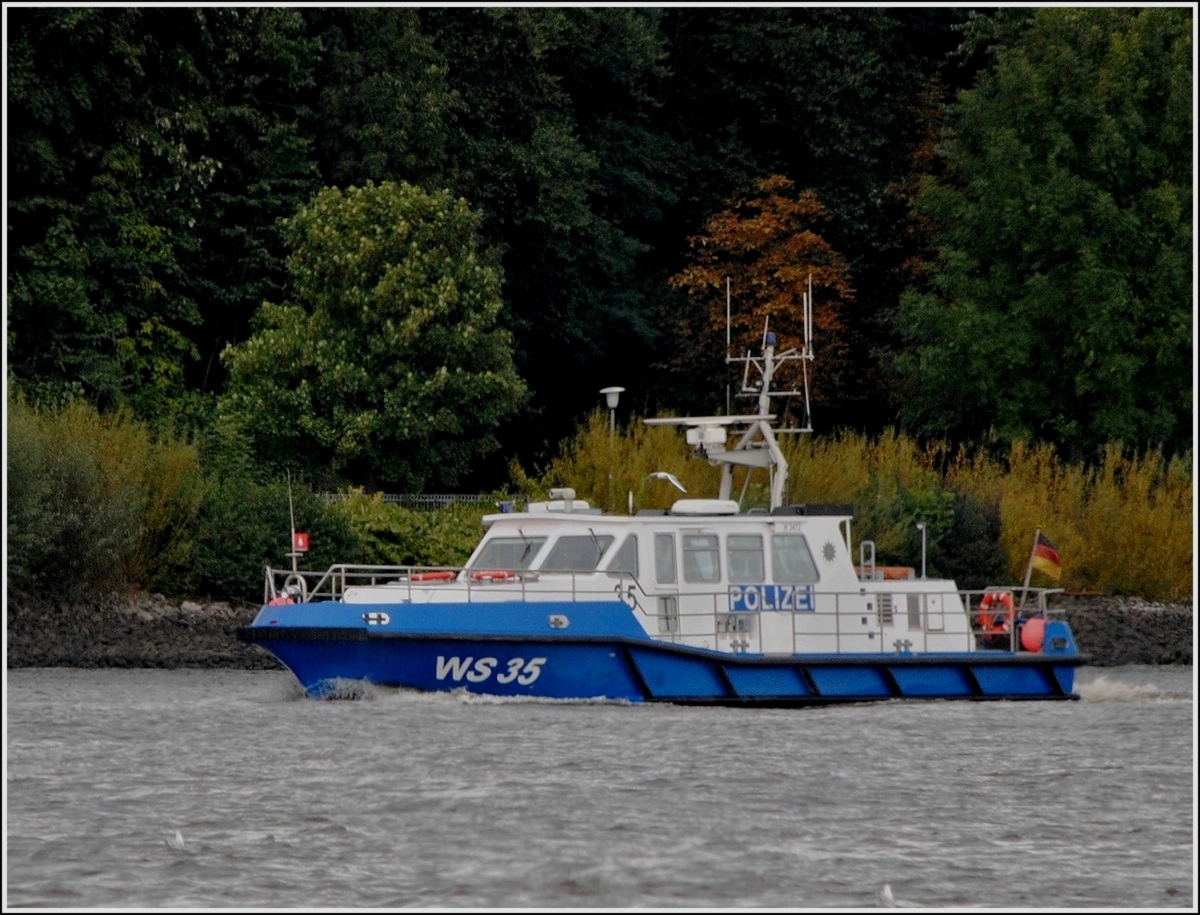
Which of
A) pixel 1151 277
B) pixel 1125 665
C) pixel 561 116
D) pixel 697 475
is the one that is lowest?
pixel 1125 665

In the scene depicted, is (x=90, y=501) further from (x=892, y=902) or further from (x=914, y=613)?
(x=892, y=902)

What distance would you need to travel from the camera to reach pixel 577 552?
90.3ft

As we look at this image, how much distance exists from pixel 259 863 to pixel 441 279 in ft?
97.5

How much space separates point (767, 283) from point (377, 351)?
11.8 meters

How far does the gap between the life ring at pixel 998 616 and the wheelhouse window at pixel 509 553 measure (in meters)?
5.73

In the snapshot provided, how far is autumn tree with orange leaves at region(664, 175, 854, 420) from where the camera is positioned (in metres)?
53.8

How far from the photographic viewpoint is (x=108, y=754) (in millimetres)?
22922

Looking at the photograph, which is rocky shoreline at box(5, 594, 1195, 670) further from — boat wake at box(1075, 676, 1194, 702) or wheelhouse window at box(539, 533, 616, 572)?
wheelhouse window at box(539, 533, 616, 572)

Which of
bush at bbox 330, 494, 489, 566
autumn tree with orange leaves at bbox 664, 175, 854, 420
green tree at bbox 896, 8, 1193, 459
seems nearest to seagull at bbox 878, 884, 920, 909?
bush at bbox 330, 494, 489, 566

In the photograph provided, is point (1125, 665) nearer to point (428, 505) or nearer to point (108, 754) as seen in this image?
point (428, 505)

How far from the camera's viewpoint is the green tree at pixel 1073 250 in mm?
51625

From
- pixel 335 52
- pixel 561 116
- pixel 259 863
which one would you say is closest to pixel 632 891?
pixel 259 863

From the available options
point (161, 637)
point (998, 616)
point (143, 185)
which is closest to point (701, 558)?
point (998, 616)

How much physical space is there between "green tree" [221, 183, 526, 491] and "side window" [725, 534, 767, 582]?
57.8 feet
